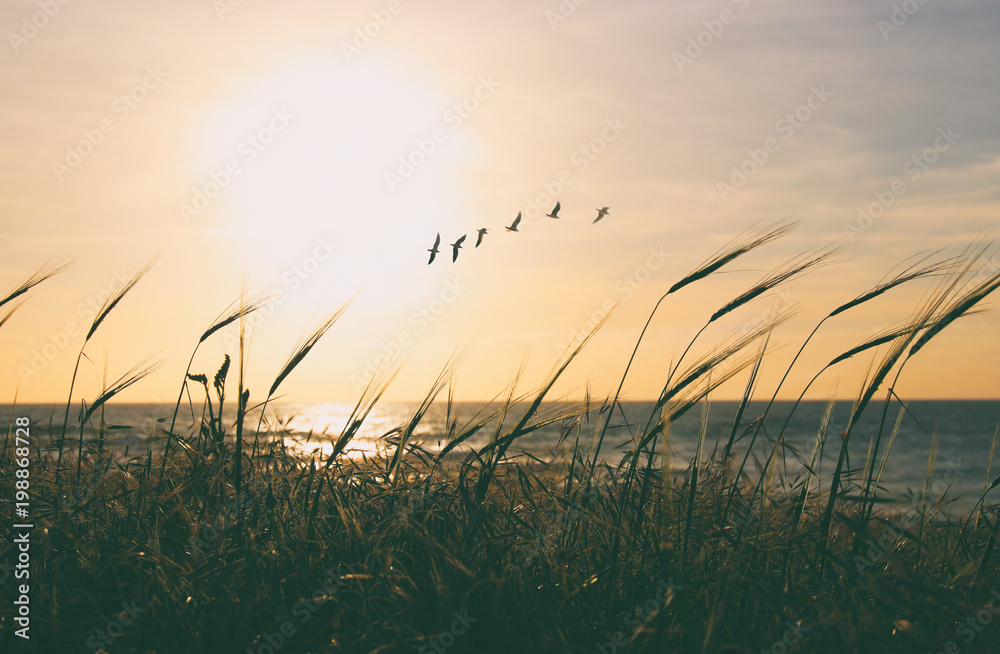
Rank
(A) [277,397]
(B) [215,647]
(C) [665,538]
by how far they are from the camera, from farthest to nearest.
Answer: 1. (A) [277,397]
2. (C) [665,538]
3. (B) [215,647]

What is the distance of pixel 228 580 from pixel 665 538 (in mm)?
1582

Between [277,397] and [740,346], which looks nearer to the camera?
[740,346]

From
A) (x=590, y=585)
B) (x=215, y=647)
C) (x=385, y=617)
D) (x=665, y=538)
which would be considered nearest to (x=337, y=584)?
(x=385, y=617)

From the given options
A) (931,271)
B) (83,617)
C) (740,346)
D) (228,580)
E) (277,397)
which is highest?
(931,271)

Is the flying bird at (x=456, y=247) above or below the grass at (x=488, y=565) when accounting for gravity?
above

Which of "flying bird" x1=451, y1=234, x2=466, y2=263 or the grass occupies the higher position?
"flying bird" x1=451, y1=234, x2=466, y2=263

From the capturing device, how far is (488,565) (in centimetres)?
216

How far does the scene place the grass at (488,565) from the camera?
187 centimetres

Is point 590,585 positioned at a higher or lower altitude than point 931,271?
lower

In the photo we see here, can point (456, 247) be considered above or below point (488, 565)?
above

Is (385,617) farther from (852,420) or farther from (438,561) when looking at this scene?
(852,420)

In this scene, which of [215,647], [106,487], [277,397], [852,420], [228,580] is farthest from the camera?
[106,487]

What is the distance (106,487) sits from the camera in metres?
3.14

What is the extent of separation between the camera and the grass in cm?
187
